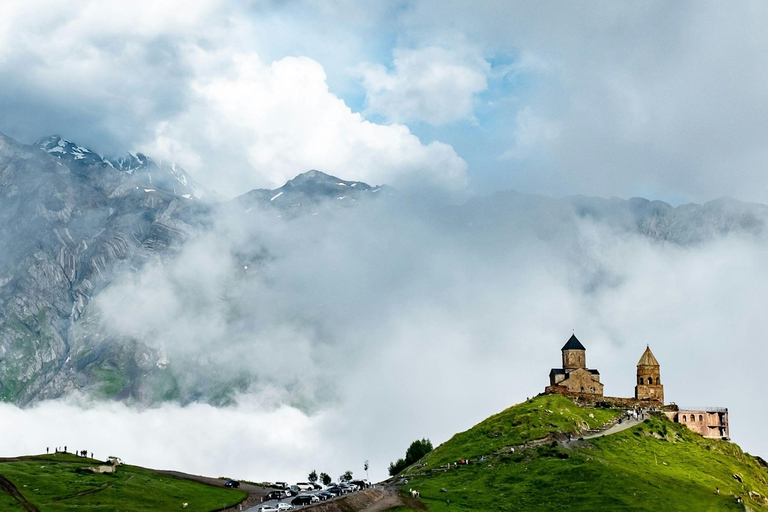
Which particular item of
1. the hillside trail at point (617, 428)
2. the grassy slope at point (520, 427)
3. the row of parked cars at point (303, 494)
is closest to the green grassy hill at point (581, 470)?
the grassy slope at point (520, 427)

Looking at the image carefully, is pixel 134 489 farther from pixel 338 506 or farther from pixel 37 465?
pixel 338 506

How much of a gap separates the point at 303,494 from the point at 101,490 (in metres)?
33.7

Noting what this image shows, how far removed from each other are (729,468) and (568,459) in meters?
44.9

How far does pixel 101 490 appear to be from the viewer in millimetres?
120188

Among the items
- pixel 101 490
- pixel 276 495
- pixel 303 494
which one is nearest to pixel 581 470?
pixel 303 494

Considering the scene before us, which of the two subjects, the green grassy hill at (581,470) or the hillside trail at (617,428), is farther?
the hillside trail at (617,428)

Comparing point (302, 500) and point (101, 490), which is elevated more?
point (302, 500)

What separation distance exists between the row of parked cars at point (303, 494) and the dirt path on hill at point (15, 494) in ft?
105

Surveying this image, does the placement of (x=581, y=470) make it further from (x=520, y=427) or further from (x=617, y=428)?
(x=617, y=428)

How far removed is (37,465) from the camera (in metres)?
134

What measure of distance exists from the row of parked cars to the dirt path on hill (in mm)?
32112

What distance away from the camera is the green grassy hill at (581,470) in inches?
5217

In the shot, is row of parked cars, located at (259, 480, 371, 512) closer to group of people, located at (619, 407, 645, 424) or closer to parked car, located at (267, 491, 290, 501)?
parked car, located at (267, 491, 290, 501)

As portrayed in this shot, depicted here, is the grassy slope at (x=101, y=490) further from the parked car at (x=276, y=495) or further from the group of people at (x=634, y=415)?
the group of people at (x=634, y=415)
